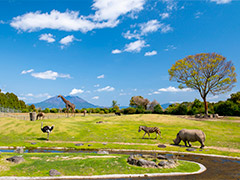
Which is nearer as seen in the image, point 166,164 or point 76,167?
point 76,167

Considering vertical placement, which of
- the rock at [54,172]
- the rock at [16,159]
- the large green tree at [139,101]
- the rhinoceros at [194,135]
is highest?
the large green tree at [139,101]

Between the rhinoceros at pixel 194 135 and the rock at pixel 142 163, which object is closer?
the rock at pixel 142 163

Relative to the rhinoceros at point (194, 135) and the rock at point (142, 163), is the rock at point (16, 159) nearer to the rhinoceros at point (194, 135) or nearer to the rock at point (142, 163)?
the rock at point (142, 163)

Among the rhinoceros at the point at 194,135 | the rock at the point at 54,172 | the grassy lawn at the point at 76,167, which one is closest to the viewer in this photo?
the rock at the point at 54,172

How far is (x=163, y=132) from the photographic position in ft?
119

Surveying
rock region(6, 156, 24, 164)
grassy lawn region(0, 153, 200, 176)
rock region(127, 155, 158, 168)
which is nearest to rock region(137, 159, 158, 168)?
rock region(127, 155, 158, 168)

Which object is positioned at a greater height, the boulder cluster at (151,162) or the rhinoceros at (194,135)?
the rhinoceros at (194,135)

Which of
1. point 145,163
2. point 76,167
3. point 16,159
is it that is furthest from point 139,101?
point 16,159

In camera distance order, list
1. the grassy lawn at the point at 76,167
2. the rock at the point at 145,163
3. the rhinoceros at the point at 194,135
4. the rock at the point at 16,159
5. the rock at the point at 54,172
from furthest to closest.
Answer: the rhinoceros at the point at 194,135
the rock at the point at 16,159
the rock at the point at 145,163
the grassy lawn at the point at 76,167
the rock at the point at 54,172

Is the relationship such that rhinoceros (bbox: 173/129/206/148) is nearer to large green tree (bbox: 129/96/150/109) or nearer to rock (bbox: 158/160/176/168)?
rock (bbox: 158/160/176/168)

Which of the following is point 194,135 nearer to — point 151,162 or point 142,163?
point 151,162

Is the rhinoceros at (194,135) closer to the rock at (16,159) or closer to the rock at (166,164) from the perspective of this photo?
the rock at (166,164)

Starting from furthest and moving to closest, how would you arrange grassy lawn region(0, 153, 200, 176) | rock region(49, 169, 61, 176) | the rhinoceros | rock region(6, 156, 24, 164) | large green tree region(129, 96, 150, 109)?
large green tree region(129, 96, 150, 109) → the rhinoceros → rock region(6, 156, 24, 164) → grassy lawn region(0, 153, 200, 176) → rock region(49, 169, 61, 176)

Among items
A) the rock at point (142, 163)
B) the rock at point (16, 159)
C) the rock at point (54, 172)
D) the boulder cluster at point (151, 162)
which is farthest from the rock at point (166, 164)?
the rock at point (16, 159)
